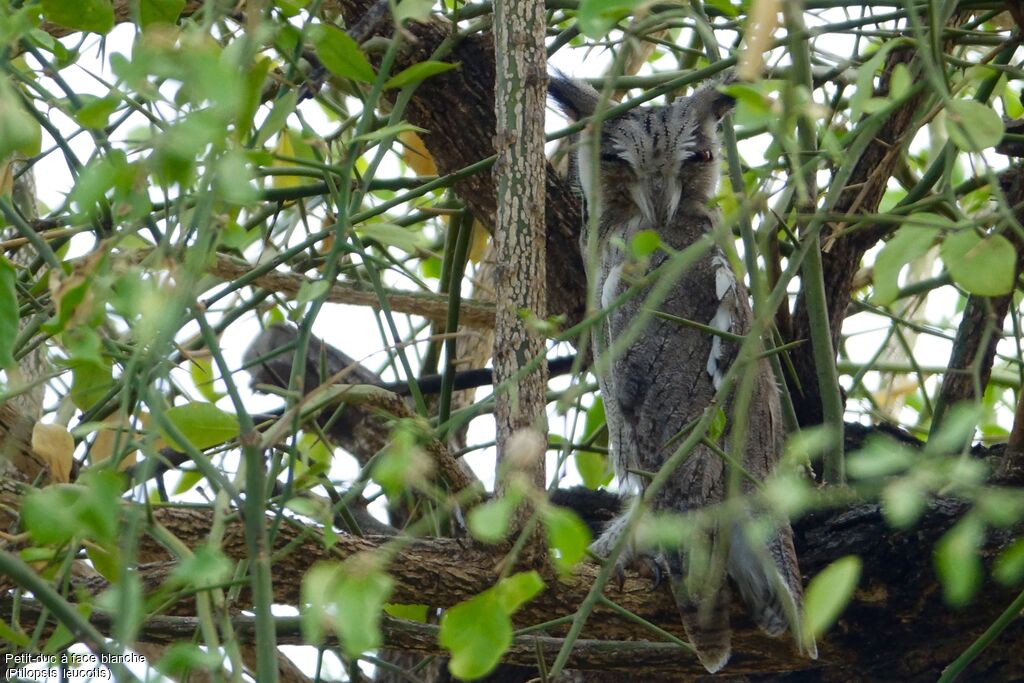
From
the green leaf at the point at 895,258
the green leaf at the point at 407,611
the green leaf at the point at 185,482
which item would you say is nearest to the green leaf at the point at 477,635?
the green leaf at the point at 895,258

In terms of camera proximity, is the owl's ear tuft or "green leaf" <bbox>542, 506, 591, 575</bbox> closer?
"green leaf" <bbox>542, 506, 591, 575</bbox>

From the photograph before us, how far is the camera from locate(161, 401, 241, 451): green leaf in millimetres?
1320

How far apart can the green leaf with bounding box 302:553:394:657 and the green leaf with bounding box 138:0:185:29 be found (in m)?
0.66

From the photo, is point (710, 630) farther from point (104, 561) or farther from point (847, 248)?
point (104, 561)

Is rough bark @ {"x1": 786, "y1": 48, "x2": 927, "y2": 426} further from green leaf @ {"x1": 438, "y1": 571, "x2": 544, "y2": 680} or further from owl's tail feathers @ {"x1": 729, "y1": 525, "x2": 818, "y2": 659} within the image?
green leaf @ {"x1": 438, "y1": 571, "x2": 544, "y2": 680}

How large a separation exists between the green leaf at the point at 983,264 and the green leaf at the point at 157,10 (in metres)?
0.86

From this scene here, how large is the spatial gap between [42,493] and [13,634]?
0.45m

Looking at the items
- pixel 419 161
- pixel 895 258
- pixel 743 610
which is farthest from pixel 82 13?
pixel 743 610

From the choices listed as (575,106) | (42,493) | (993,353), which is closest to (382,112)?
(575,106)

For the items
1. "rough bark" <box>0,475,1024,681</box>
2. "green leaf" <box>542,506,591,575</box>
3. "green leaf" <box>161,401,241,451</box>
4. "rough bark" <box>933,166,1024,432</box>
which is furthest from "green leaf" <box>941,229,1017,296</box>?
"rough bark" <box>933,166,1024,432</box>

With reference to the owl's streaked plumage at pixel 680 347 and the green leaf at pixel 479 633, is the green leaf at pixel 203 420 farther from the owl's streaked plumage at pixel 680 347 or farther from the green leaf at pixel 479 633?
the owl's streaked plumage at pixel 680 347

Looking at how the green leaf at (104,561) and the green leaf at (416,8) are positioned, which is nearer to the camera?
the green leaf at (416,8)

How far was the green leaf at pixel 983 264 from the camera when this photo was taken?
114cm

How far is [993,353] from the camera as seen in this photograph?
7.88 ft
